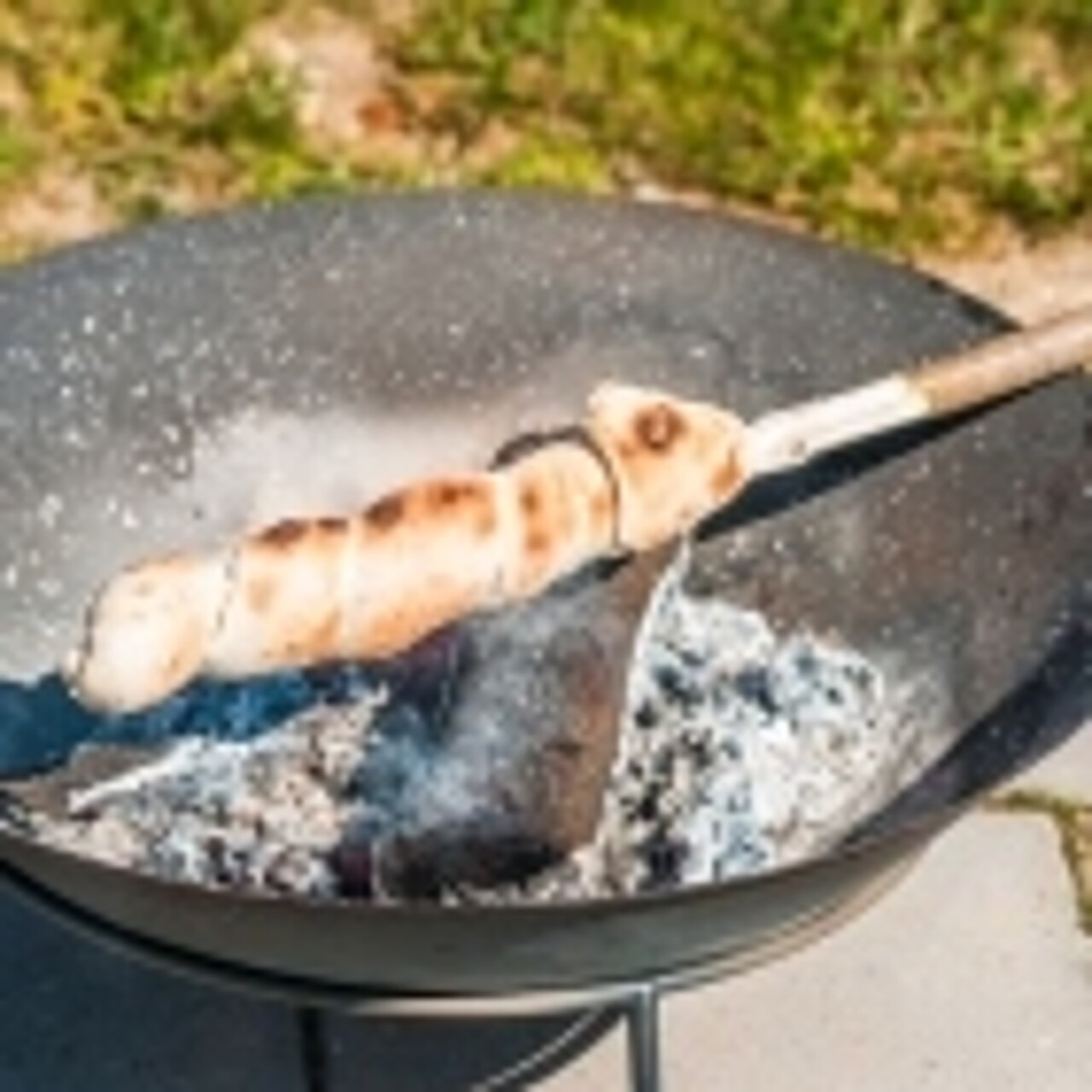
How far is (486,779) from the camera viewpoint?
2453 millimetres

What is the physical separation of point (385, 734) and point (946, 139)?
1.79m

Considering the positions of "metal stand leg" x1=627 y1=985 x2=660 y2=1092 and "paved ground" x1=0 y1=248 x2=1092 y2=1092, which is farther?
"paved ground" x1=0 y1=248 x2=1092 y2=1092

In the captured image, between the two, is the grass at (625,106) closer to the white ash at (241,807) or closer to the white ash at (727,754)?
the white ash at (727,754)

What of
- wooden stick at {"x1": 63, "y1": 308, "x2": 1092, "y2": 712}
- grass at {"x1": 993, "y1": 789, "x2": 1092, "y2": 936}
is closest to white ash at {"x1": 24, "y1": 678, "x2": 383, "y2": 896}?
wooden stick at {"x1": 63, "y1": 308, "x2": 1092, "y2": 712}

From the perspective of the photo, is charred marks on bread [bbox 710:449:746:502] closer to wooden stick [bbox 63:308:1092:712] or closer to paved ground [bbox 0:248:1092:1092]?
wooden stick [bbox 63:308:1092:712]

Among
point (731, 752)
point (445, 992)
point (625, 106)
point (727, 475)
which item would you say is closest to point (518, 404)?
point (731, 752)

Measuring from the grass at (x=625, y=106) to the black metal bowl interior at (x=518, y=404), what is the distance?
1253 mm

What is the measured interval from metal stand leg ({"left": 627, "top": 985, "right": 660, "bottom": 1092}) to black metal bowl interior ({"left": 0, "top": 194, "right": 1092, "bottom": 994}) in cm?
22

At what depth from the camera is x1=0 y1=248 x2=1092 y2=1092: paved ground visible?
2.86 m

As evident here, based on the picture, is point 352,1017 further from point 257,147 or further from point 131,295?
point 257,147

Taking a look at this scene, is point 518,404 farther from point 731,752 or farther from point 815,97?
point 815,97

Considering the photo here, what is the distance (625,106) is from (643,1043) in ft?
6.49

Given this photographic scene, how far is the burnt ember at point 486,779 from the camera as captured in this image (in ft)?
8.00

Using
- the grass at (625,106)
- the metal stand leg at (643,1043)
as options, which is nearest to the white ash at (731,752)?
the metal stand leg at (643,1043)
